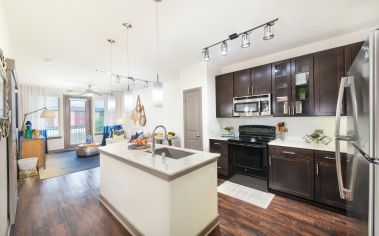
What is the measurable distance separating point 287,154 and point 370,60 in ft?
7.06

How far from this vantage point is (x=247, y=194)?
2.83 metres

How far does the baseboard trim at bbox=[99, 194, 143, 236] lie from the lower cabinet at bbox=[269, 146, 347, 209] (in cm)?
233

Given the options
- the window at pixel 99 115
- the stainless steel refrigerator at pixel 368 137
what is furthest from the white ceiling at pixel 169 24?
the window at pixel 99 115

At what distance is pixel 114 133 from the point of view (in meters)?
6.95

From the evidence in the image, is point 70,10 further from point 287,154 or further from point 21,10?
point 287,154

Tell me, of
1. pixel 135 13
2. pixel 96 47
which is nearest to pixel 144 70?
pixel 96 47

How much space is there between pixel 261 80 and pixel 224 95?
890 mm

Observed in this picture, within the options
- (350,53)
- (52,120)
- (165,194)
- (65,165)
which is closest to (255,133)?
(350,53)

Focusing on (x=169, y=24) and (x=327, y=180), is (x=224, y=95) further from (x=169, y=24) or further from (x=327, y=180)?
(x=327, y=180)

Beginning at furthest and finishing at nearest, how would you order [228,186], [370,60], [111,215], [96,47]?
[228,186]
[96,47]
[111,215]
[370,60]

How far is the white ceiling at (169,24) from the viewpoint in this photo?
184cm

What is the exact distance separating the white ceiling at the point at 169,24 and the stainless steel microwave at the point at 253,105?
0.93 meters

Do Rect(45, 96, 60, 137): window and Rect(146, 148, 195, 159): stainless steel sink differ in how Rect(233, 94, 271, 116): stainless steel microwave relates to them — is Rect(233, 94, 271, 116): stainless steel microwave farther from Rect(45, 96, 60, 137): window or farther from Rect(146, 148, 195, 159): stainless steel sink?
Rect(45, 96, 60, 137): window

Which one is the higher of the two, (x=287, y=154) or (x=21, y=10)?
(x=21, y=10)
